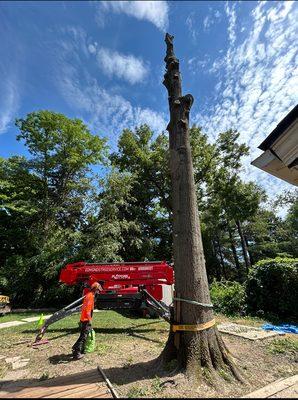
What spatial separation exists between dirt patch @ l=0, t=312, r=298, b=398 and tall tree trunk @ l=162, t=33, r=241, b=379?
28cm

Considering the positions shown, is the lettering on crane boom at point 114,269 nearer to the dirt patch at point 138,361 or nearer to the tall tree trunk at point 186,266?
the dirt patch at point 138,361

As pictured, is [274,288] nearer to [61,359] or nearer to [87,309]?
[87,309]

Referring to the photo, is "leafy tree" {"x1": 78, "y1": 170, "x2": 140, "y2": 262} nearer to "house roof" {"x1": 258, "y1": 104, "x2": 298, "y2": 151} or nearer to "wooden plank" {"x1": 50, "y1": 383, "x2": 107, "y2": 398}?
"wooden plank" {"x1": 50, "y1": 383, "x2": 107, "y2": 398}

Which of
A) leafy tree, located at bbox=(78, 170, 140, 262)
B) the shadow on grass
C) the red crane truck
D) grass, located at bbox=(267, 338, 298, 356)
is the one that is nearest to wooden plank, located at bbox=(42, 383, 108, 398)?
the shadow on grass

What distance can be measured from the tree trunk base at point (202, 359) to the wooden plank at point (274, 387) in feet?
1.12

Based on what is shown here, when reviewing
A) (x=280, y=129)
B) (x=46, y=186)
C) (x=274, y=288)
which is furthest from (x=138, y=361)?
(x=46, y=186)

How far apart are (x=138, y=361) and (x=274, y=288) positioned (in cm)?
739

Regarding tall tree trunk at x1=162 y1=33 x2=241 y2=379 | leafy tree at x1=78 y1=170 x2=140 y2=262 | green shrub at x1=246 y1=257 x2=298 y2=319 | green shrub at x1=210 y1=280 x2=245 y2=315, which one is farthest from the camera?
leafy tree at x1=78 y1=170 x2=140 y2=262

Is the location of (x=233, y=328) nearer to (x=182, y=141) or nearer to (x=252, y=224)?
(x=182, y=141)

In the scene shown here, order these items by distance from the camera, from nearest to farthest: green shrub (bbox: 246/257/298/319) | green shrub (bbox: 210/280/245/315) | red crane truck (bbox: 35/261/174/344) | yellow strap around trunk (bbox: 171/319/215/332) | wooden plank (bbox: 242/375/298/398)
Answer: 1. wooden plank (bbox: 242/375/298/398)
2. yellow strap around trunk (bbox: 171/319/215/332)
3. red crane truck (bbox: 35/261/174/344)
4. green shrub (bbox: 246/257/298/319)
5. green shrub (bbox: 210/280/245/315)

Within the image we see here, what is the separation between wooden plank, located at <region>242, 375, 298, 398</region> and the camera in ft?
12.0

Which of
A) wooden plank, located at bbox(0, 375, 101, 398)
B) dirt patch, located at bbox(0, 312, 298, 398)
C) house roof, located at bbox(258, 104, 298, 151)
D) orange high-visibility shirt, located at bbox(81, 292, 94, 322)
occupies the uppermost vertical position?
house roof, located at bbox(258, 104, 298, 151)

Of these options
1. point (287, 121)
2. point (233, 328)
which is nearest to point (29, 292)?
point (233, 328)

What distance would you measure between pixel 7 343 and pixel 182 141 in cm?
682
